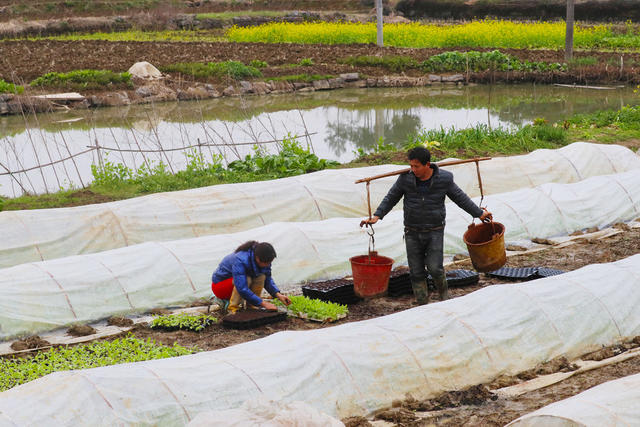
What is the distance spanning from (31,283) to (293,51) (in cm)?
2062

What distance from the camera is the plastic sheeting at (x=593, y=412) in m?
3.41

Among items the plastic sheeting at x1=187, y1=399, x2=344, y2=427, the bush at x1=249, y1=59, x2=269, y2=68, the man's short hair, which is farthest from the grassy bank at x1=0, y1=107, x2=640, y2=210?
the bush at x1=249, y1=59, x2=269, y2=68

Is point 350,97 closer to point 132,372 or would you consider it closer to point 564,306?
point 564,306

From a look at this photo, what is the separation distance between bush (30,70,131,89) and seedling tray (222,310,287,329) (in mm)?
14523

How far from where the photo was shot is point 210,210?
8484mm

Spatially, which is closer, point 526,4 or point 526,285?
point 526,285

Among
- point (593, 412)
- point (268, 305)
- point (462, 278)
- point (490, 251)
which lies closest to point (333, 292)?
point (268, 305)

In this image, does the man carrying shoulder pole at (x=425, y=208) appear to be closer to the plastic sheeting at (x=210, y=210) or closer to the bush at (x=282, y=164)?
the plastic sheeting at (x=210, y=210)

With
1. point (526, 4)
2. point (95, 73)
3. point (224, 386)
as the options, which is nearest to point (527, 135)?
point (224, 386)

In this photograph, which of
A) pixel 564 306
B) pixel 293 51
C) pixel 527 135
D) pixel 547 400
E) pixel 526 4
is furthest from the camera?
pixel 526 4

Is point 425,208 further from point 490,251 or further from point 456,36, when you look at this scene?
point 456,36

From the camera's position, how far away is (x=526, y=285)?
18.7 ft

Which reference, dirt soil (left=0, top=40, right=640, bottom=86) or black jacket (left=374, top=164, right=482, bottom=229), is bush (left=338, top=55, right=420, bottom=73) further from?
black jacket (left=374, top=164, right=482, bottom=229)

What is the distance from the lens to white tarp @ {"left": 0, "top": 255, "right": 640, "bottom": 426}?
3975mm
